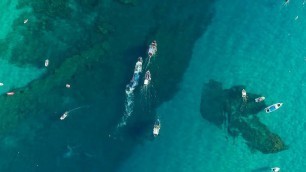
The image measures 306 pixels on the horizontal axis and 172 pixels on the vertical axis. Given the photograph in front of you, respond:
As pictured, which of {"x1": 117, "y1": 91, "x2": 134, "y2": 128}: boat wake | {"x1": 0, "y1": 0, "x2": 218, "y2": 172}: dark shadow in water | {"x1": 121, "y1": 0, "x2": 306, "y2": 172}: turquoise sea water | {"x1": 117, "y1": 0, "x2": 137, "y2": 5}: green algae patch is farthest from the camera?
{"x1": 117, "y1": 0, "x2": 137, "y2": 5}: green algae patch

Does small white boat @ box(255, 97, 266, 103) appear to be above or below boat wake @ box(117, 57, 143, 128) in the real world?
above

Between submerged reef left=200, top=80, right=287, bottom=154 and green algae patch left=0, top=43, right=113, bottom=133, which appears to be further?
submerged reef left=200, top=80, right=287, bottom=154

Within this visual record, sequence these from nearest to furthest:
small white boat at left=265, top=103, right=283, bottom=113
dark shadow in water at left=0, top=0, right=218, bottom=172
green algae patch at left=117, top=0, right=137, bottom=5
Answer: dark shadow in water at left=0, top=0, right=218, bottom=172 < small white boat at left=265, top=103, right=283, bottom=113 < green algae patch at left=117, top=0, right=137, bottom=5

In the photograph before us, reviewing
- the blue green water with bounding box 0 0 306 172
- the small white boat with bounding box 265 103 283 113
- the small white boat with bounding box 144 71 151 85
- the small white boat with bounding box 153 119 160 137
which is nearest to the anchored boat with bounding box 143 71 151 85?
the small white boat with bounding box 144 71 151 85

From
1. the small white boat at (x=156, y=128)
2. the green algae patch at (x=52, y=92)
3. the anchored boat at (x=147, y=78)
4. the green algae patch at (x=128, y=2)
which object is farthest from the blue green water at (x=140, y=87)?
the anchored boat at (x=147, y=78)

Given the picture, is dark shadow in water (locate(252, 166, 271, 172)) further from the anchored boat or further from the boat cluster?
the anchored boat

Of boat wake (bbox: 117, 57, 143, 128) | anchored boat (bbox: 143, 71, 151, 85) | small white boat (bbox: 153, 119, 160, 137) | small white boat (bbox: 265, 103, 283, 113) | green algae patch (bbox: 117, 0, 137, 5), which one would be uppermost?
green algae patch (bbox: 117, 0, 137, 5)

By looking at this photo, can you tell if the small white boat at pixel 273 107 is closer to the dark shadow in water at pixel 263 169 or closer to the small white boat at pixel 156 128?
the dark shadow in water at pixel 263 169
